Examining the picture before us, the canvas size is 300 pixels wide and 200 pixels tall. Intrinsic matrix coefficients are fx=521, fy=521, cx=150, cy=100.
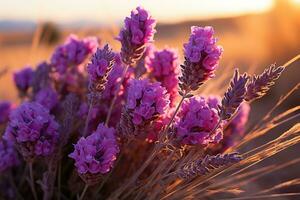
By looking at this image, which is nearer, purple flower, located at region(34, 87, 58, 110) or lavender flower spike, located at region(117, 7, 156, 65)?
lavender flower spike, located at region(117, 7, 156, 65)

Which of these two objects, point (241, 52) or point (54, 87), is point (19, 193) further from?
point (241, 52)

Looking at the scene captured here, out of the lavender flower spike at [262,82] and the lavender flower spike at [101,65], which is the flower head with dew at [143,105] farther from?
the lavender flower spike at [262,82]

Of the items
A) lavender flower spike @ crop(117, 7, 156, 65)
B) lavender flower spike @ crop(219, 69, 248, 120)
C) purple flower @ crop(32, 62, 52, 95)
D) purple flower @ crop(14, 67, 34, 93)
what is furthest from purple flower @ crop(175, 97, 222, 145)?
purple flower @ crop(14, 67, 34, 93)

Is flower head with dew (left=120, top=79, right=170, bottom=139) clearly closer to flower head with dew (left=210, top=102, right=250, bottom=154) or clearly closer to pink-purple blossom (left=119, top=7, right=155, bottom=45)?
pink-purple blossom (left=119, top=7, right=155, bottom=45)

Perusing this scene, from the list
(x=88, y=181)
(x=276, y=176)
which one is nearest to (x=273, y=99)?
(x=276, y=176)

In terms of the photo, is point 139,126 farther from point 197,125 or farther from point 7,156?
point 7,156
